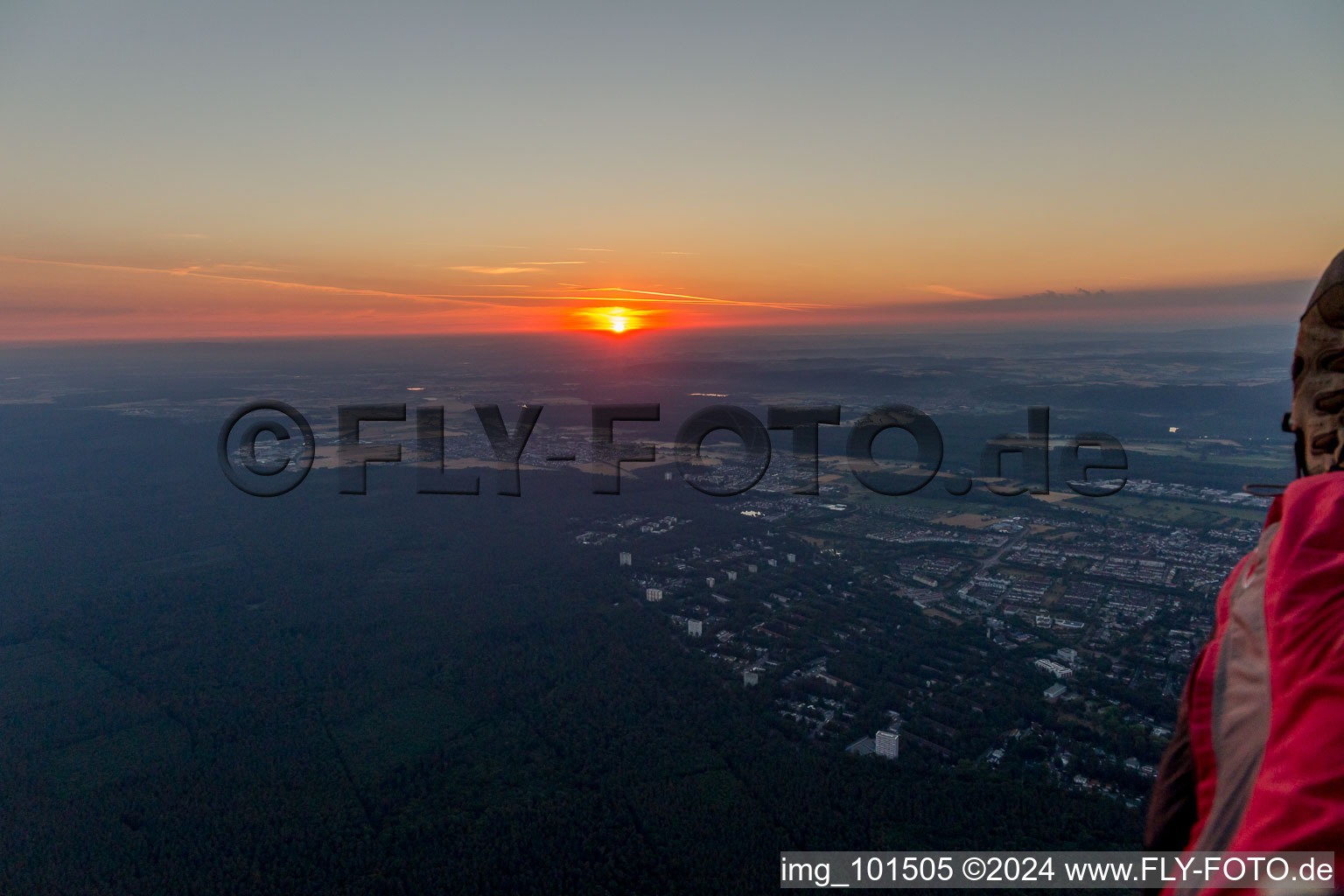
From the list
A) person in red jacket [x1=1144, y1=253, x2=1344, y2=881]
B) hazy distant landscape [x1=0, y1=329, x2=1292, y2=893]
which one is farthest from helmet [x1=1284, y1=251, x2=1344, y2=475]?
hazy distant landscape [x1=0, y1=329, x2=1292, y2=893]

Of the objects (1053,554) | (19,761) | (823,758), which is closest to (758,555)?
(1053,554)

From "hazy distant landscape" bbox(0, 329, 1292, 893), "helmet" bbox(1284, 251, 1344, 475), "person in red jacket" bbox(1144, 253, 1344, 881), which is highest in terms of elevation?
"helmet" bbox(1284, 251, 1344, 475)

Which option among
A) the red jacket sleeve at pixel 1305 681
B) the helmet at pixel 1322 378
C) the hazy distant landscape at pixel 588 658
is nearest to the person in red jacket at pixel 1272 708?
the red jacket sleeve at pixel 1305 681

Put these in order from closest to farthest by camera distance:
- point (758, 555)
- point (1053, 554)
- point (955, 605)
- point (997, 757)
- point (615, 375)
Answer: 1. point (997, 757)
2. point (955, 605)
3. point (1053, 554)
4. point (758, 555)
5. point (615, 375)

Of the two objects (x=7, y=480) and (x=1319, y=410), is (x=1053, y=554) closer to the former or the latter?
(x=1319, y=410)

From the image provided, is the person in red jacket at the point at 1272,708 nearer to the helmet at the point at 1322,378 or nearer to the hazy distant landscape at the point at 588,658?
the helmet at the point at 1322,378

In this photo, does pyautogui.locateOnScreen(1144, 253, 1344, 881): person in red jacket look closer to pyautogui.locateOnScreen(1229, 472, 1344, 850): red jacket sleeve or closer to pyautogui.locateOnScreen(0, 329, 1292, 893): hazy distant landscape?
pyautogui.locateOnScreen(1229, 472, 1344, 850): red jacket sleeve

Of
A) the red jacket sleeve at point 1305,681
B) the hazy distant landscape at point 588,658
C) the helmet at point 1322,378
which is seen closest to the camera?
the red jacket sleeve at point 1305,681

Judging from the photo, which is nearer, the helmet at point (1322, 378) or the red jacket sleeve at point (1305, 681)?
the red jacket sleeve at point (1305, 681)
